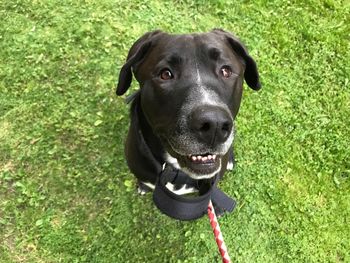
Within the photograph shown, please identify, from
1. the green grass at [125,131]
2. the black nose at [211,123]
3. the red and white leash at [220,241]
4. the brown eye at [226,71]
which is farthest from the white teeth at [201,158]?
Result: the green grass at [125,131]

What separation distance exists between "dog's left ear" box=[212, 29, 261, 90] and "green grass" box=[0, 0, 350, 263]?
128 cm

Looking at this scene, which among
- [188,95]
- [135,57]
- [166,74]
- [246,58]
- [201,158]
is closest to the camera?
[188,95]

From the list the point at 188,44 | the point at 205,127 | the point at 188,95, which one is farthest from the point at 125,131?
the point at 205,127

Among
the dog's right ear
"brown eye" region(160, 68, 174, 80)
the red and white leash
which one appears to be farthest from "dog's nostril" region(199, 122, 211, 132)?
the red and white leash

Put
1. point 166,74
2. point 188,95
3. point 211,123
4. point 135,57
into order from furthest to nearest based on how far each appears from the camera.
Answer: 1. point 135,57
2. point 166,74
3. point 188,95
4. point 211,123

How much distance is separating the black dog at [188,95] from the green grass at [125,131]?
1116mm

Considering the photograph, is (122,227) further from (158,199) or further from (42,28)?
(42,28)

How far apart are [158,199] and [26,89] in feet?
6.68

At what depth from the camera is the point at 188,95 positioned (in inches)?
118

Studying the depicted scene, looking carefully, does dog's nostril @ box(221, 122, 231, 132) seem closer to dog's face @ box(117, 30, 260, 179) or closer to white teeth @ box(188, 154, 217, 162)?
dog's face @ box(117, 30, 260, 179)

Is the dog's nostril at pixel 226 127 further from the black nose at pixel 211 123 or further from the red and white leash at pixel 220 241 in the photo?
the red and white leash at pixel 220 241

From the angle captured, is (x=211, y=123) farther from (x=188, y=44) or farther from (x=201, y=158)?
(x=188, y=44)

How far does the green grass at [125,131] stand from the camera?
4434 millimetres

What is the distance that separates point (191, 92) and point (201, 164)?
1.72ft
